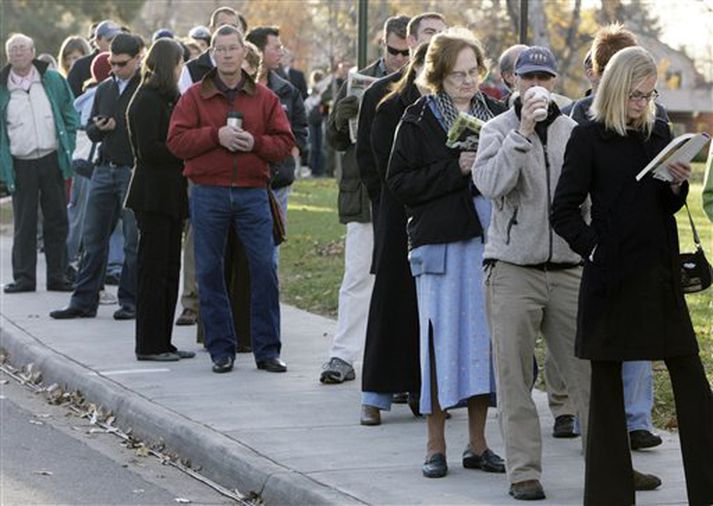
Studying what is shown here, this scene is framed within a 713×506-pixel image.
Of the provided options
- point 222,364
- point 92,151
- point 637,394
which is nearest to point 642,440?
point 637,394

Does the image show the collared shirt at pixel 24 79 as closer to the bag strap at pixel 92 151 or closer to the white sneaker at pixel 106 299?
the bag strap at pixel 92 151

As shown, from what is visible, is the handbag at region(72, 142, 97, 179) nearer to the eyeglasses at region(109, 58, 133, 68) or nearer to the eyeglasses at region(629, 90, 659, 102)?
the eyeglasses at region(109, 58, 133, 68)

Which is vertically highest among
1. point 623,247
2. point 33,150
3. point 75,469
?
point 623,247

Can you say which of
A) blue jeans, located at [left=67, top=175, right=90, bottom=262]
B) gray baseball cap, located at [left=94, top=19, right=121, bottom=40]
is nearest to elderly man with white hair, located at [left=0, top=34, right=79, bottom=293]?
blue jeans, located at [left=67, top=175, right=90, bottom=262]

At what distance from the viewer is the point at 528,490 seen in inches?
308

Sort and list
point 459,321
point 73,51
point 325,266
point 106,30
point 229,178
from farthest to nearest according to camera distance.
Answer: point 73,51
point 325,266
point 106,30
point 229,178
point 459,321

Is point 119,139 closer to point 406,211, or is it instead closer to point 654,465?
point 406,211

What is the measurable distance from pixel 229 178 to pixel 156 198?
98 cm

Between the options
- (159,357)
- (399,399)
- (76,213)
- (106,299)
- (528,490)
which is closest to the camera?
(528,490)

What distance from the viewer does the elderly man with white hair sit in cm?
1586

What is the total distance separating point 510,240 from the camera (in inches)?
309

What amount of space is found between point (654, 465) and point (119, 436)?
10.3ft

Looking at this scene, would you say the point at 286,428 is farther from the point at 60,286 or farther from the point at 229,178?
the point at 60,286

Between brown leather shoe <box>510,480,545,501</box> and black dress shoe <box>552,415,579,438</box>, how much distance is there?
56.5 inches
